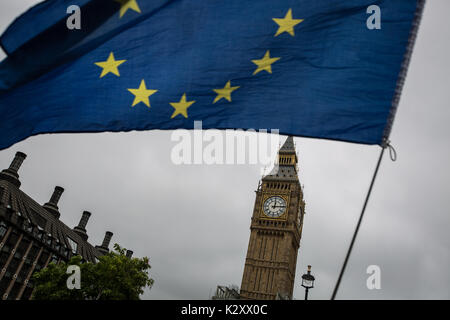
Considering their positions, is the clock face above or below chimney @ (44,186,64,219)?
above

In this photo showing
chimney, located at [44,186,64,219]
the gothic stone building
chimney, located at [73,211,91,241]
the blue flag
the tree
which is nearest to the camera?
the blue flag

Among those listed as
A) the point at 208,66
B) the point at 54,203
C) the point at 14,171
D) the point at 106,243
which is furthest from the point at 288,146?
the point at 208,66

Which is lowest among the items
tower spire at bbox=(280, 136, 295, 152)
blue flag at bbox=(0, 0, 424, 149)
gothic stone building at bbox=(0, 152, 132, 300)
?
blue flag at bbox=(0, 0, 424, 149)

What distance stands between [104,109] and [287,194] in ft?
241

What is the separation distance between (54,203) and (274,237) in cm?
4571

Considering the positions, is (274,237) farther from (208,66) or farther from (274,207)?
(208,66)

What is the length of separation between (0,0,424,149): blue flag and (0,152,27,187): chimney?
71.9 meters

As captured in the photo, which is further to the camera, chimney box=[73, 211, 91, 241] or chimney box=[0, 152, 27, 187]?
chimney box=[73, 211, 91, 241]

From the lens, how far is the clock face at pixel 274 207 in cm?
7844

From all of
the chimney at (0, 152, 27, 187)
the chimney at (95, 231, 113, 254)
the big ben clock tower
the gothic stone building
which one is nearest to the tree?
the gothic stone building

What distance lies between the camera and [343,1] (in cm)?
728

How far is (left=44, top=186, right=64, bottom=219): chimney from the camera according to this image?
83.9 m

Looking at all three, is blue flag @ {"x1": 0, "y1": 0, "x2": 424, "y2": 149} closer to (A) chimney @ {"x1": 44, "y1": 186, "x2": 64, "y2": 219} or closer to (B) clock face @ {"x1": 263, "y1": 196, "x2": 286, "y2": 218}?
(B) clock face @ {"x1": 263, "y1": 196, "x2": 286, "y2": 218}

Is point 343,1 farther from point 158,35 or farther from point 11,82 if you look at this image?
point 11,82
